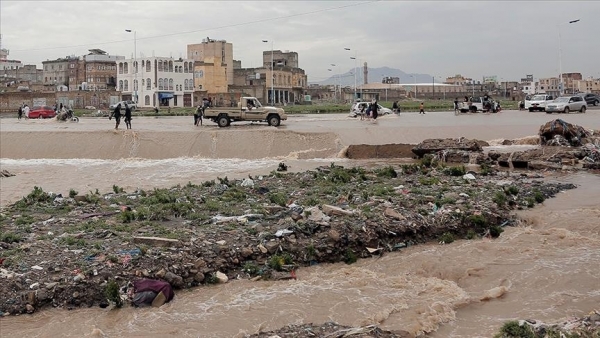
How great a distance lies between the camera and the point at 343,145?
27.3 m

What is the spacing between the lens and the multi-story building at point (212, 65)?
3378 inches

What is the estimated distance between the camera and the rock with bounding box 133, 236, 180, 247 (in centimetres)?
1009

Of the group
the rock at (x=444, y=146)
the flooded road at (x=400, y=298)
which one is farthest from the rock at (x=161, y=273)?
the rock at (x=444, y=146)

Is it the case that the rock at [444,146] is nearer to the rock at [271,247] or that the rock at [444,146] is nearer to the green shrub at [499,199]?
the green shrub at [499,199]

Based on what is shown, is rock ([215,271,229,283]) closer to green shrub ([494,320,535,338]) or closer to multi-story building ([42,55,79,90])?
green shrub ([494,320,535,338])

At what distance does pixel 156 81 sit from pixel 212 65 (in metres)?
9.44

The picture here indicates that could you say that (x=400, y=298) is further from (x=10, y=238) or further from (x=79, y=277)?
(x=10, y=238)

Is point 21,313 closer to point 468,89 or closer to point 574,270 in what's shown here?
point 574,270

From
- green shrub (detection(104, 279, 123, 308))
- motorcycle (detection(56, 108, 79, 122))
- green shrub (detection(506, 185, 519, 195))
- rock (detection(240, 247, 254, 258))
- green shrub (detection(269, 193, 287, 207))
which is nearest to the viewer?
green shrub (detection(104, 279, 123, 308))

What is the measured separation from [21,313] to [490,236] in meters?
8.21

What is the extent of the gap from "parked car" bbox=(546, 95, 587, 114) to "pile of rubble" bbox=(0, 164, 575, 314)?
90.3 feet

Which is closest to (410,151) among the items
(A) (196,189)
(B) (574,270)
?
(A) (196,189)

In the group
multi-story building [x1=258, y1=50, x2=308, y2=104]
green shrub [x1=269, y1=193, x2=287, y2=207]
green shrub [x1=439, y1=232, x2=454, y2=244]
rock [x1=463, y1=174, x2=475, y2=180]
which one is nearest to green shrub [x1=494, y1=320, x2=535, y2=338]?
green shrub [x1=439, y1=232, x2=454, y2=244]

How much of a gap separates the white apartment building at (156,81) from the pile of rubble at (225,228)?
6591 centimetres
